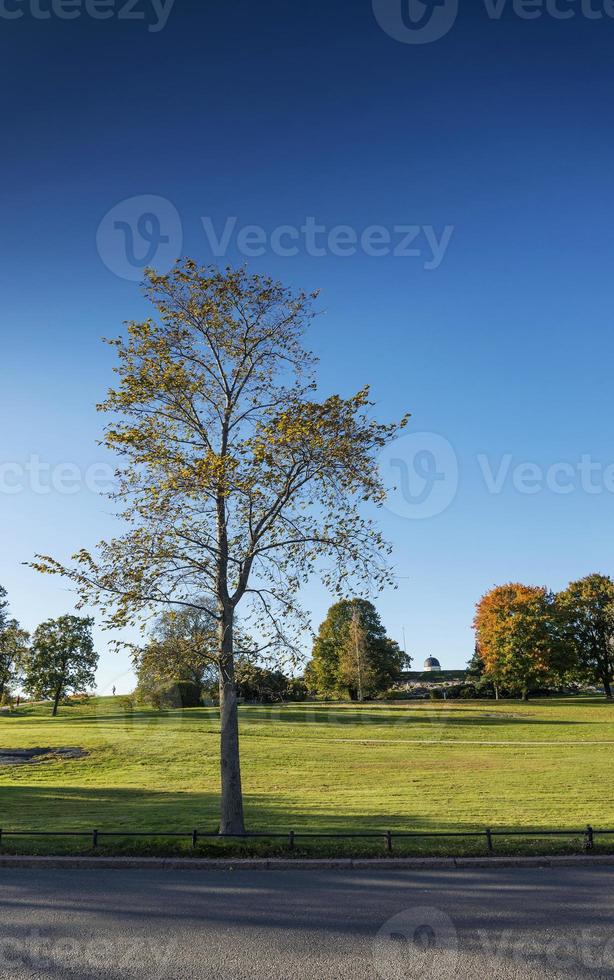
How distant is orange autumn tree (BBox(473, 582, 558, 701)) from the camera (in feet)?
207

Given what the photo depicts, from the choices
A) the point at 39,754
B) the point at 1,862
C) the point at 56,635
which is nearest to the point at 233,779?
the point at 1,862

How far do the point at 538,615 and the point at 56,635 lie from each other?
51.1m

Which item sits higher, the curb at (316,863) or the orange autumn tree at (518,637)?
the orange autumn tree at (518,637)

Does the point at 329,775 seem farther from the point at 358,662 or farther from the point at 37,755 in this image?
the point at 358,662

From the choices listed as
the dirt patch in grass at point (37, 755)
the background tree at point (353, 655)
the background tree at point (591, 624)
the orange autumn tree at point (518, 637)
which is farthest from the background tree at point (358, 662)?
the dirt patch in grass at point (37, 755)

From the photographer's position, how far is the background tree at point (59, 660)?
60.2m

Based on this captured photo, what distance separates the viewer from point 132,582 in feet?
49.9

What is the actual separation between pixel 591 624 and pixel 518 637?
1409 cm

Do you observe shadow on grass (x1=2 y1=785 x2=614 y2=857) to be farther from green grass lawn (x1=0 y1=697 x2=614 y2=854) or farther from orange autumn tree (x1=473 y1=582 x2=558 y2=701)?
orange autumn tree (x1=473 y1=582 x2=558 y2=701)

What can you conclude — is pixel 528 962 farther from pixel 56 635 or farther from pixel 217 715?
pixel 56 635

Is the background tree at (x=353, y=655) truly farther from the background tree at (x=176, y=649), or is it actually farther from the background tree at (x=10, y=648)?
the background tree at (x=176, y=649)

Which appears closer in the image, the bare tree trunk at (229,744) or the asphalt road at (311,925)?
the asphalt road at (311,925)

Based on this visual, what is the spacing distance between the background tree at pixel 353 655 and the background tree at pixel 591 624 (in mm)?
19351

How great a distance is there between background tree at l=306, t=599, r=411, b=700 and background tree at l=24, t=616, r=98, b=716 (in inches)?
943
